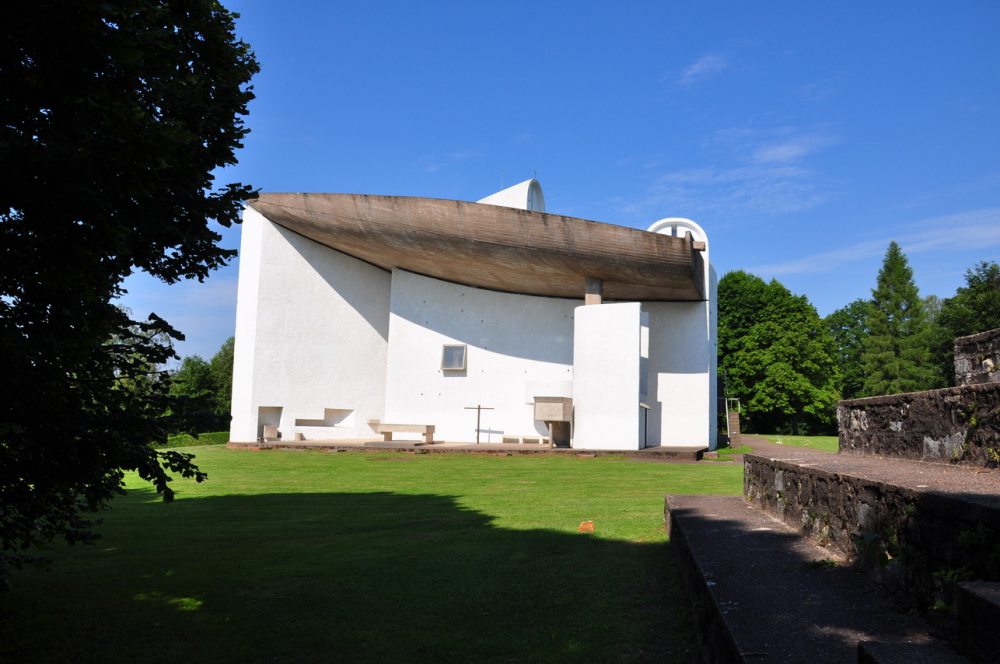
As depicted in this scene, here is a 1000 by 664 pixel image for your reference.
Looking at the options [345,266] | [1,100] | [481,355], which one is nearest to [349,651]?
[1,100]

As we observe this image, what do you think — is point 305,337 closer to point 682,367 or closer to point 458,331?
point 458,331

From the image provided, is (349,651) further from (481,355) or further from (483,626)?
(481,355)

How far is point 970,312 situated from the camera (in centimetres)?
3775

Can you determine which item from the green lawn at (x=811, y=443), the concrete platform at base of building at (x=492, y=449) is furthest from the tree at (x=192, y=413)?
the green lawn at (x=811, y=443)

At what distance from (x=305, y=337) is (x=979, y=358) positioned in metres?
24.5

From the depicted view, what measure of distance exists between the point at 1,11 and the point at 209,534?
5.85 m

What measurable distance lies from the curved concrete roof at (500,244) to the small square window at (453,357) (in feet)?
8.19

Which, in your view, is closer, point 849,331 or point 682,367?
point 682,367

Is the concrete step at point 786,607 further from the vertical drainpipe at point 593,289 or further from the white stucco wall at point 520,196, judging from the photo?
the white stucco wall at point 520,196

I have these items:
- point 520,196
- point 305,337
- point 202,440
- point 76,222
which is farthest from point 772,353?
point 76,222

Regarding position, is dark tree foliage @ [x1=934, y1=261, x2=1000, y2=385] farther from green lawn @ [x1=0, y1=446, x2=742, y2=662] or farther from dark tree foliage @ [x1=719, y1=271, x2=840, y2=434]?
green lawn @ [x1=0, y1=446, x2=742, y2=662]

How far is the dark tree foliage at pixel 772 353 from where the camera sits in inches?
1642

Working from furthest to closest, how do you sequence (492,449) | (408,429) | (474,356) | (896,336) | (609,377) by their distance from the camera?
(896,336)
(474,356)
(408,429)
(492,449)
(609,377)

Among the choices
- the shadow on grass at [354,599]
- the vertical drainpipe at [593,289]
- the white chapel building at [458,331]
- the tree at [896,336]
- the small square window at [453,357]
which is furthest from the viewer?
the tree at [896,336]
